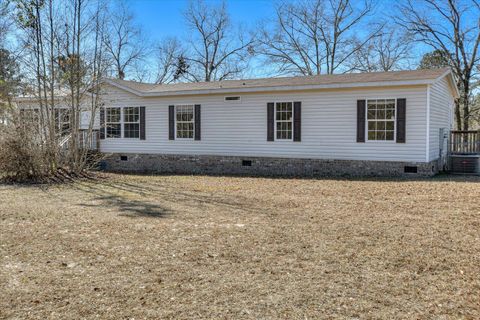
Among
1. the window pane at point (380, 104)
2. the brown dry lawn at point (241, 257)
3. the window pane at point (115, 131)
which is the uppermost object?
the window pane at point (380, 104)

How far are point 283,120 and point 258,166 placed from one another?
5.87 feet

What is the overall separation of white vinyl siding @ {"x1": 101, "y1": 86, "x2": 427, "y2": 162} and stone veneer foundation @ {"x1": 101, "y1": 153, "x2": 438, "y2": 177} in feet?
0.61

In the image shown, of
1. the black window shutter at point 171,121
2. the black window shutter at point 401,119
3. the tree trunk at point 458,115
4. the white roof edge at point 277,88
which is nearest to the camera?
the white roof edge at point 277,88

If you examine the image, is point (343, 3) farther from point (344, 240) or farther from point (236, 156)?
point (344, 240)

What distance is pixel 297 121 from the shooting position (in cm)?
1338

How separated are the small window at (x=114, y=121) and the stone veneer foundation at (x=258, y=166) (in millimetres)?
827

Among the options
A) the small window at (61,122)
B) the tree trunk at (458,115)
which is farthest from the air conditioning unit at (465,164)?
the small window at (61,122)

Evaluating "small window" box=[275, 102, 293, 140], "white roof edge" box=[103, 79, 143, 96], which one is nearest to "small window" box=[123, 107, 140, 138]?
"white roof edge" box=[103, 79, 143, 96]

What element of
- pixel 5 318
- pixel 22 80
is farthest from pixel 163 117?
pixel 5 318

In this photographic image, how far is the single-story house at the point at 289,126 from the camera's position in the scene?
12031mm

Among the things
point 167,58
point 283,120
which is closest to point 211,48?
point 167,58

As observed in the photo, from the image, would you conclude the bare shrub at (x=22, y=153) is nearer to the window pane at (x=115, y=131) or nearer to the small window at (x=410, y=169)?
the window pane at (x=115, y=131)

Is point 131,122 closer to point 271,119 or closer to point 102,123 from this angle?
point 102,123

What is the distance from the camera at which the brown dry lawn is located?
3.34m
